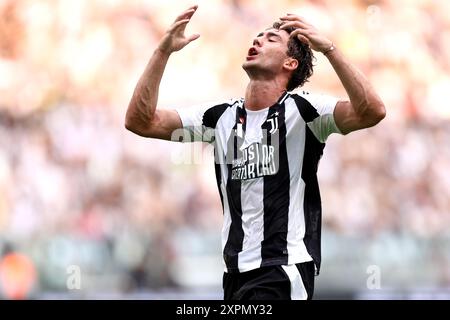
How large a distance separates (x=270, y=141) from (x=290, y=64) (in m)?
0.60

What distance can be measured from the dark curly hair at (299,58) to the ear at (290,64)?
28mm

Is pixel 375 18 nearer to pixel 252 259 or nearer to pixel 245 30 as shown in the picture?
pixel 245 30

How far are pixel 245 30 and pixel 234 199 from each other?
6.68m

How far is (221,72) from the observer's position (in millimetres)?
11234

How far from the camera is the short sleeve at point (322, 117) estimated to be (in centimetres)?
495

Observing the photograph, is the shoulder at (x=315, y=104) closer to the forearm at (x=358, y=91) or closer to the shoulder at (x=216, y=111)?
the forearm at (x=358, y=91)

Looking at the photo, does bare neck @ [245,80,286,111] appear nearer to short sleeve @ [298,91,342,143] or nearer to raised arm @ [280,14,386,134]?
short sleeve @ [298,91,342,143]

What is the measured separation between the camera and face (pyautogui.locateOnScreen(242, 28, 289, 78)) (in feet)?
17.3

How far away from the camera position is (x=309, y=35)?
4.87 meters

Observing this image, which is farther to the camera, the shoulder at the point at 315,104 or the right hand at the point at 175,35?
the right hand at the point at 175,35

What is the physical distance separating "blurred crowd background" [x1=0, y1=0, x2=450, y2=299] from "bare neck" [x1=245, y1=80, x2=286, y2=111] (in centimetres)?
451

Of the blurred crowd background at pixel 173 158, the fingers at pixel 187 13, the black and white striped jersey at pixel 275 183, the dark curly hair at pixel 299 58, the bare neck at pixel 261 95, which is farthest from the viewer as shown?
the blurred crowd background at pixel 173 158

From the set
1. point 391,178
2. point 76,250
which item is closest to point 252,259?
point 76,250

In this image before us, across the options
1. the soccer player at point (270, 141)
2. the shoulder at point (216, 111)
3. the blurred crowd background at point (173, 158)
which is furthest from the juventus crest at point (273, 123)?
the blurred crowd background at point (173, 158)
